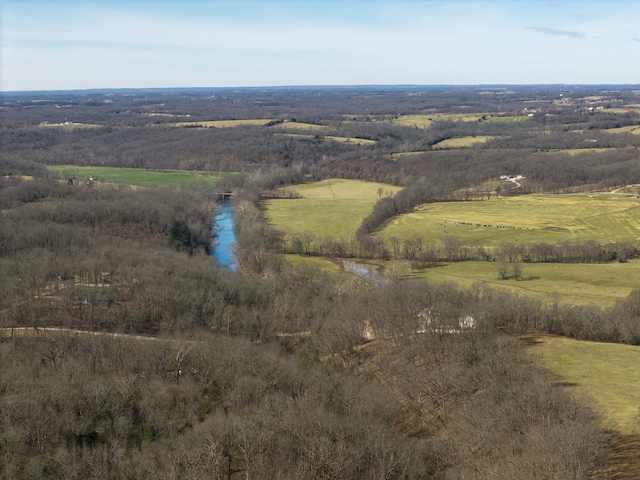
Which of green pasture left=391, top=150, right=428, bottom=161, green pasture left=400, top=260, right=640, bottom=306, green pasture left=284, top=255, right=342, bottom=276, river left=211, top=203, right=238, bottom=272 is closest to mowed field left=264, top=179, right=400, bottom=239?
river left=211, top=203, right=238, bottom=272

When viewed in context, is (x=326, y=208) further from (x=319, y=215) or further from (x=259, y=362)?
(x=259, y=362)

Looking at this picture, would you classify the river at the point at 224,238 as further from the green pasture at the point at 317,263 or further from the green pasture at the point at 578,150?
the green pasture at the point at 578,150

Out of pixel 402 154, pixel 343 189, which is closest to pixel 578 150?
pixel 402 154

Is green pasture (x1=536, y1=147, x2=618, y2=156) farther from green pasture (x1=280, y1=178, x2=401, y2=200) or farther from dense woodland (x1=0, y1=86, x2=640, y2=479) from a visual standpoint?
dense woodland (x1=0, y1=86, x2=640, y2=479)

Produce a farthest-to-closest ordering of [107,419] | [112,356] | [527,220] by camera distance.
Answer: [527,220], [112,356], [107,419]

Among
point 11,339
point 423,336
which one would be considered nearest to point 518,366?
point 423,336

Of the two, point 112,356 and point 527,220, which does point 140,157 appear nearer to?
point 527,220
